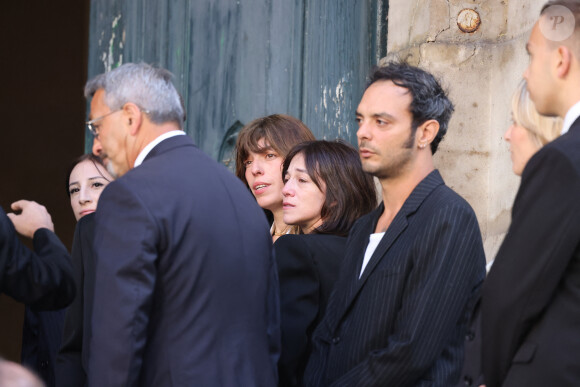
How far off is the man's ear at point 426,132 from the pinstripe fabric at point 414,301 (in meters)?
0.14

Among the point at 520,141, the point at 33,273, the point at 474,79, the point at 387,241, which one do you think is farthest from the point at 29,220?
the point at 474,79

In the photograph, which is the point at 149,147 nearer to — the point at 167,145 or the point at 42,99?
the point at 167,145

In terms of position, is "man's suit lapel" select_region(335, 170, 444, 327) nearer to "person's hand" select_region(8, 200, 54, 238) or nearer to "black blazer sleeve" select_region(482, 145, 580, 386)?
"black blazer sleeve" select_region(482, 145, 580, 386)

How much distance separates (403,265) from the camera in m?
2.70

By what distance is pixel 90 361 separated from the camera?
2.42m

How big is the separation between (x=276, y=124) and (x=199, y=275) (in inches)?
60.8

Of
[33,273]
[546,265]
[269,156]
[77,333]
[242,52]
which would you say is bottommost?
[77,333]

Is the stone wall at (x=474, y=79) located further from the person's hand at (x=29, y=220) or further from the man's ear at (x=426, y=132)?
the person's hand at (x=29, y=220)

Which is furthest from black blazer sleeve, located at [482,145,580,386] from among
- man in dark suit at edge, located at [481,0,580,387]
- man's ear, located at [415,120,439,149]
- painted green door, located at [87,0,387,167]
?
painted green door, located at [87,0,387,167]

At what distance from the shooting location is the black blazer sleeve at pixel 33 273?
2.78m

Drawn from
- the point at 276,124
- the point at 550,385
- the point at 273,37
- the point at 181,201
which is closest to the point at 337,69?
the point at 273,37

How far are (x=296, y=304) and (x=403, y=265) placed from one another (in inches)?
22.7

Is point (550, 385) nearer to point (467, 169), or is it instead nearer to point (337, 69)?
point (467, 169)

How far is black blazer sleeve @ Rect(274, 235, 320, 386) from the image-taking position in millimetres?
3119
